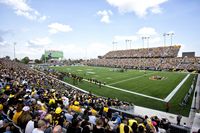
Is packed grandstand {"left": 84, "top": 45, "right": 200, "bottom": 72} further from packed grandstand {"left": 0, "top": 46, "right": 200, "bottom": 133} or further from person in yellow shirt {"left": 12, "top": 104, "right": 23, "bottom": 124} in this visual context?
person in yellow shirt {"left": 12, "top": 104, "right": 23, "bottom": 124}

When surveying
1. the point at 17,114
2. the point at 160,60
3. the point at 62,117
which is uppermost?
the point at 160,60

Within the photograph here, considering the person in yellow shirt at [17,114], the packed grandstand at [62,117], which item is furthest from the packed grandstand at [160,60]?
the person in yellow shirt at [17,114]

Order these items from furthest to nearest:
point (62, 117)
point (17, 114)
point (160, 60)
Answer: point (160, 60)
point (62, 117)
point (17, 114)

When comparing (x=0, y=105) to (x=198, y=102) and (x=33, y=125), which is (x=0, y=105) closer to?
(x=33, y=125)

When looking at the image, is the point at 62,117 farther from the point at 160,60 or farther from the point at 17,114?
the point at 160,60

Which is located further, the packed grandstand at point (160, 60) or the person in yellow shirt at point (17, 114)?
the packed grandstand at point (160, 60)

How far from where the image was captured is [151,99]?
21203 millimetres

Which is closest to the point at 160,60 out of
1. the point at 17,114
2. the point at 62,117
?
the point at 62,117

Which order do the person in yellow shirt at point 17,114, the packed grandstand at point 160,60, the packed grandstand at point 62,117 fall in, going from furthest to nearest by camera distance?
the packed grandstand at point 160,60
the person in yellow shirt at point 17,114
the packed grandstand at point 62,117

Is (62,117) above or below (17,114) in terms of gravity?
below

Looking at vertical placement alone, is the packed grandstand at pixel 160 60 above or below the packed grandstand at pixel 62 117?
above

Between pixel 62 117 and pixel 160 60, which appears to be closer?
pixel 62 117

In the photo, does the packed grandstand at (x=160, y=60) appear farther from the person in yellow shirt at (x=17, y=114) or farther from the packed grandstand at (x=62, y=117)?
the person in yellow shirt at (x=17, y=114)

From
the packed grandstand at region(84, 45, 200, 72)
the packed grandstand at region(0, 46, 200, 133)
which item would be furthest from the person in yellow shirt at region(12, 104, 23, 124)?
the packed grandstand at region(84, 45, 200, 72)
